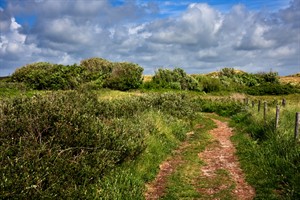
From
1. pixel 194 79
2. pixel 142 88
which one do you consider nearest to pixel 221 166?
pixel 142 88

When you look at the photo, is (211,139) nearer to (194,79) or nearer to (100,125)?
(100,125)

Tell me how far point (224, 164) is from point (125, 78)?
139 feet

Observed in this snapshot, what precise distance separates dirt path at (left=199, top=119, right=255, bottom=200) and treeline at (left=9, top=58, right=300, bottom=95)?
1337 inches

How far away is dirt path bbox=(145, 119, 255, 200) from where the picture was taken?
34.4 feet

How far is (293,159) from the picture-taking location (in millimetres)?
11188

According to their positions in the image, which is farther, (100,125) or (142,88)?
(142,88)

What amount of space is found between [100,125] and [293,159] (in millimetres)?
6546

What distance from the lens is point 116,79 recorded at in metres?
55.1

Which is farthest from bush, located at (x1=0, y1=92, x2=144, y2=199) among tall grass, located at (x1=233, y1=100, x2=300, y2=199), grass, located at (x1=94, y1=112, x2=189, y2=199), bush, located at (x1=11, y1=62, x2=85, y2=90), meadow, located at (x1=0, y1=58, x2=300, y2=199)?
bush, located at (x1=11, y1=62, x2=85, y2=90)

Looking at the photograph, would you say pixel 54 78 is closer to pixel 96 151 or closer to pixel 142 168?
pixel 142 168

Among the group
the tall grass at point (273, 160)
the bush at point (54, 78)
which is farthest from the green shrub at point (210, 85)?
the tall grass at point (273, 160)

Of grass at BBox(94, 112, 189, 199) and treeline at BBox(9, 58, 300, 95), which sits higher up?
treeline at BBox(9, 58, 300, 95)

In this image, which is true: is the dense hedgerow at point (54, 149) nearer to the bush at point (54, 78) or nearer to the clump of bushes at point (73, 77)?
the clump of bushes at point (73, 77)

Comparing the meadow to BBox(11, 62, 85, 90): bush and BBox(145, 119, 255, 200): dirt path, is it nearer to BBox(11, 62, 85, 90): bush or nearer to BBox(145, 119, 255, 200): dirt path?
BBox(145, 119, 255, 200): dirt path
